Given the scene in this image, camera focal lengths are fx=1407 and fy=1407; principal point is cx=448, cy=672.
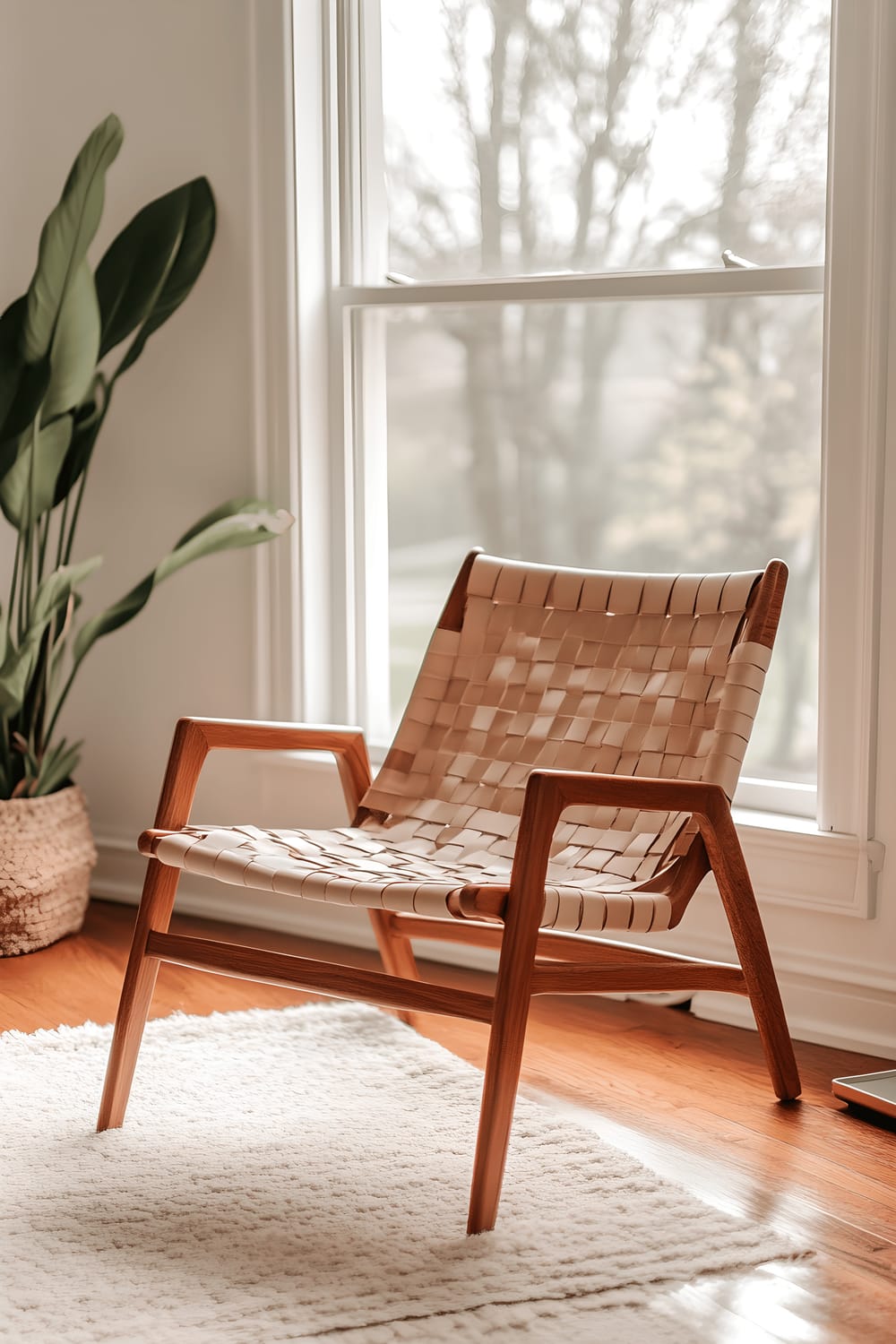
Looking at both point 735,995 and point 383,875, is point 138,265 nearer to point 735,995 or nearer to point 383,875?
point 383,875

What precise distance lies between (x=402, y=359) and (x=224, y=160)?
1.89 ft

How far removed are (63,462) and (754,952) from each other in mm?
1712

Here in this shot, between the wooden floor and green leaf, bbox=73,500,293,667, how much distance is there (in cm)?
66

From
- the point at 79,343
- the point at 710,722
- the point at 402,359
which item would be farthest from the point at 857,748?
the point at 79,343

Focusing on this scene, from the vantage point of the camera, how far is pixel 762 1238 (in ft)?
5.19

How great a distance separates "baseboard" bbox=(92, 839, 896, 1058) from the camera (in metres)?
2.30

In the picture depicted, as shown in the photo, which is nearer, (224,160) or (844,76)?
(844,76)

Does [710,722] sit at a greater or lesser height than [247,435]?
lesser

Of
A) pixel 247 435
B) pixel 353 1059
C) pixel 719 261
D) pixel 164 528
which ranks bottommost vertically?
pixel 353 1059

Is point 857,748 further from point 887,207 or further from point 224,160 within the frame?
point 224,160

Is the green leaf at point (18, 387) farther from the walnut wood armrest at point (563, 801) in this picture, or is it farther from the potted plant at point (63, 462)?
the walnut wood armrest at point (563, 801)

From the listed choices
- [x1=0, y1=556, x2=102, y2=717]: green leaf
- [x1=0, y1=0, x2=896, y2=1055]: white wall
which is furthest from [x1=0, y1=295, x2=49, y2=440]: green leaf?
[x1=0, y1=0, x2=896, y2=1055]: white wall

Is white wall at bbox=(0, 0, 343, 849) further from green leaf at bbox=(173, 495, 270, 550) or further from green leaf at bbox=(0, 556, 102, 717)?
green leaf at bbox=(0, 556, 102, 717)

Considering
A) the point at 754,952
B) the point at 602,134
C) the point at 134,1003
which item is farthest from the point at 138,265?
the point at 754,952
